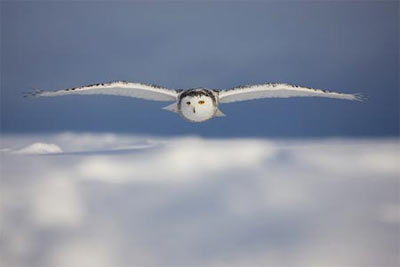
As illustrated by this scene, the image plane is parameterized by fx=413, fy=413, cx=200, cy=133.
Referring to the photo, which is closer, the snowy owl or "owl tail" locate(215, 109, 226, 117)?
the snowy owl

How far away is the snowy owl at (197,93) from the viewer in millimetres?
8531

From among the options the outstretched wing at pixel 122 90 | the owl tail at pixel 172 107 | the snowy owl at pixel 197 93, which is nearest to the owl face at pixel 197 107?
the snowy owl at pixel 197 93

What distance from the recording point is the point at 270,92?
30.8ft

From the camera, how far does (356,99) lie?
9688mm

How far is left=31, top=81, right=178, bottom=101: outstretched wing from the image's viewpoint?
9.00 meters

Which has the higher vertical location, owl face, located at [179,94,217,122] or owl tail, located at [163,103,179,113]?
owl tail, located at [163,103,179,113]

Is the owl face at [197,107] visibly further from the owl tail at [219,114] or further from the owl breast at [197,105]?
the owl tail at [219,114]

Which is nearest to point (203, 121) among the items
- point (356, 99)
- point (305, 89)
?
point (305, 89)

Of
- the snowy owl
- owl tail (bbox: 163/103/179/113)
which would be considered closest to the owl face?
the snowy owl

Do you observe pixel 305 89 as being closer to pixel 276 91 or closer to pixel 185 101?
pixel 276 91

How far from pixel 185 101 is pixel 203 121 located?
66 cm

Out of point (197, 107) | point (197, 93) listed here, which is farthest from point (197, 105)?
point (197, 93)

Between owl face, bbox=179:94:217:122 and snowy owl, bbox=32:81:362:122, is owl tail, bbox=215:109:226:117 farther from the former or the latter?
owl face, bbox=179:94:217:122

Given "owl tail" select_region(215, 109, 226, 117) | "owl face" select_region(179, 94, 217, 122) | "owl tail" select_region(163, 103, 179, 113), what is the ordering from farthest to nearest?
"owl tail" select_region(215, 109, 226, 117), "owl tail" select_region(163, 103, 179, 113), "owl face" select_region(179, 94, 217, 122)
